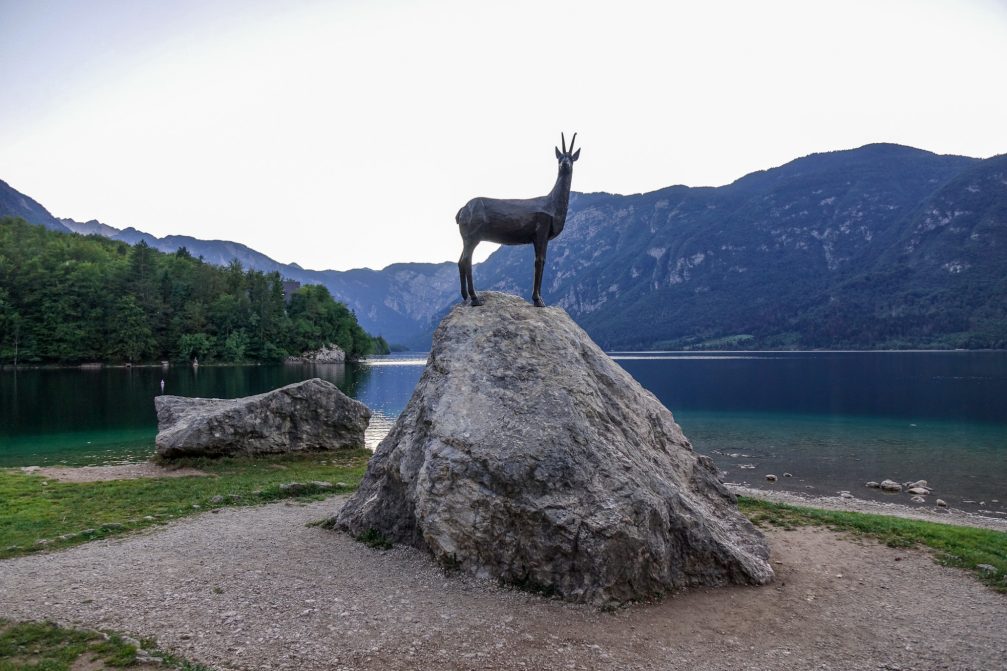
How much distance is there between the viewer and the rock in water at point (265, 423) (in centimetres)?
2420

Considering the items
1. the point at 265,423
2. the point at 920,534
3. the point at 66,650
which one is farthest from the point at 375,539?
the point at 265,423

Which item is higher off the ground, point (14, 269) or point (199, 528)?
point (14, 269)

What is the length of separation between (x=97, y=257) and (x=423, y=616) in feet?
509

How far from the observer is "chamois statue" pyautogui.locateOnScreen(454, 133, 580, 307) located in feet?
46.6

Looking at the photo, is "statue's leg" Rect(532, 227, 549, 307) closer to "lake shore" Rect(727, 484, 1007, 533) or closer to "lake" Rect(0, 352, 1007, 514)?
"lake shore" Rect(727, 484, 1007, 533)

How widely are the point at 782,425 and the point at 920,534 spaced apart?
3430 cm

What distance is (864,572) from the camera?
12.1 metres

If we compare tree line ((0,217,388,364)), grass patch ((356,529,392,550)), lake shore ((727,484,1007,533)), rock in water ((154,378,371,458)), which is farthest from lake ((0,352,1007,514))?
tree line ((0,217,388,364))

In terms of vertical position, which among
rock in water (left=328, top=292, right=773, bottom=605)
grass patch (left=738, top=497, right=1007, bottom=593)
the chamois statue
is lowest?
grass patch (left=738, top=497, right=1007, bottom=593)

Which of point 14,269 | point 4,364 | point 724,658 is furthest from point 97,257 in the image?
point 724,658

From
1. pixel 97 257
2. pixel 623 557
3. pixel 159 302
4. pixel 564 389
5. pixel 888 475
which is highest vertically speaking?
pixel 97 257

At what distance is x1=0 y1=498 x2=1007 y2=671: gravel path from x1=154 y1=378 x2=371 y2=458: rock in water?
12.1 metres

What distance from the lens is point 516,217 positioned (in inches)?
563

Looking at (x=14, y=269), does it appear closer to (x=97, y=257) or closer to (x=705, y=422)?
(x=97, y=257)
